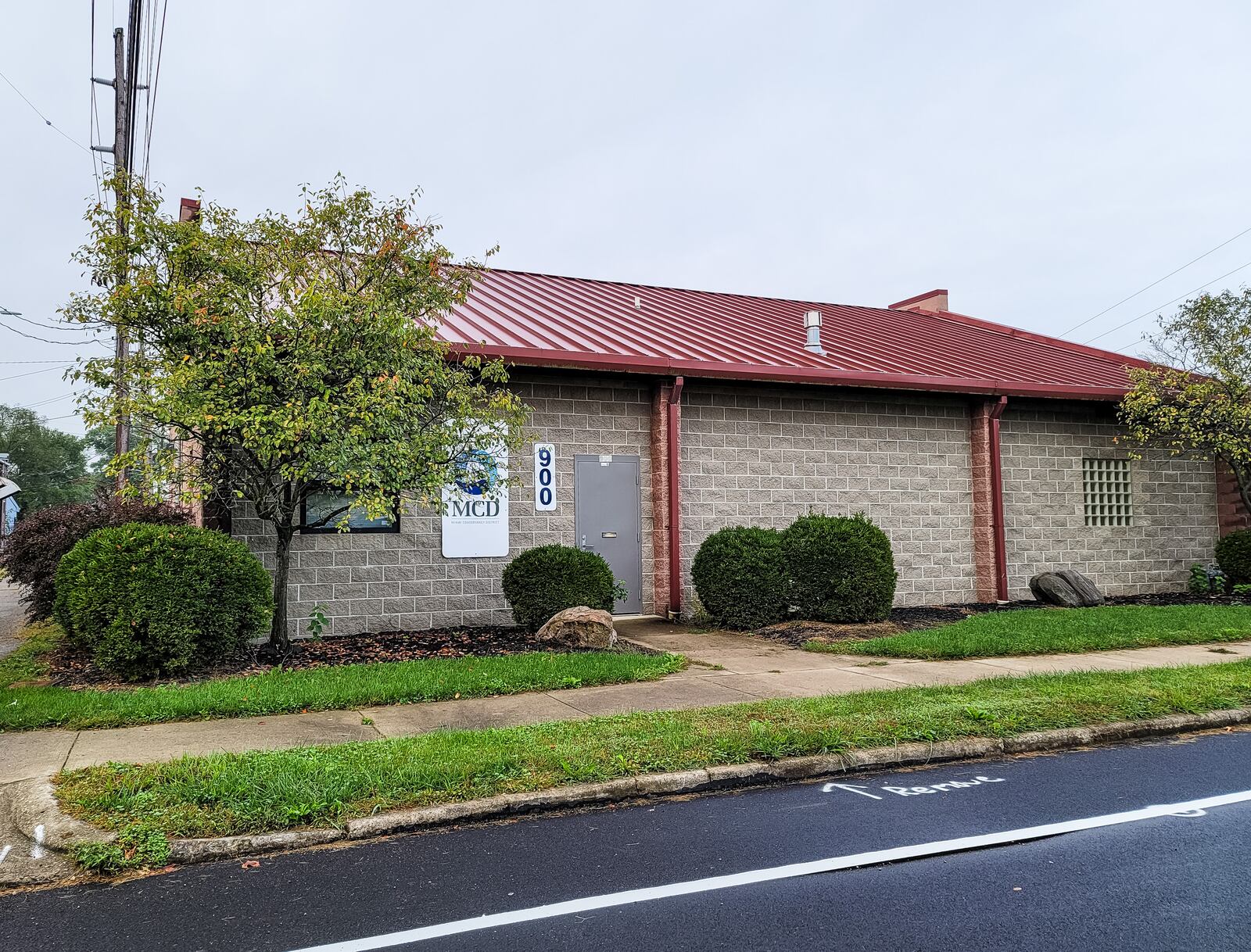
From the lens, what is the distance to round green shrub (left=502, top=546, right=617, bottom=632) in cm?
1174

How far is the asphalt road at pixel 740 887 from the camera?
12.3 feet

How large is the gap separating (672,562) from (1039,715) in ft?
23.5

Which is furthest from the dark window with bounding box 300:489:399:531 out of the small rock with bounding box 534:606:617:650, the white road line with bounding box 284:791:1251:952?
the white road line with bounding box 284:791:1251:952

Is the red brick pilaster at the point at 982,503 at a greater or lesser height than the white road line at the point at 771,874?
greater

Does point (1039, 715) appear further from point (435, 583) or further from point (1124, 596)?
point (1124, 596)

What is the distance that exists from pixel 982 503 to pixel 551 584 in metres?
8.61

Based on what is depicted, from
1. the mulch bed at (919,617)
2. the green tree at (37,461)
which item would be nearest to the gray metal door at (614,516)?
the mulch bed at (919,617)

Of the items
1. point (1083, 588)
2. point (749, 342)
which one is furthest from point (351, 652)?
point (1083, 588)

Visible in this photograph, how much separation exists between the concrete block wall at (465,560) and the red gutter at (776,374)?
0.61 meters

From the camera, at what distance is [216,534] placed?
31.9 feet

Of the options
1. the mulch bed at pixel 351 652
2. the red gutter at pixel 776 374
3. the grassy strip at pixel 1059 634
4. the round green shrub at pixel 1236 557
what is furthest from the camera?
the round green shrub at pixel 1236 557

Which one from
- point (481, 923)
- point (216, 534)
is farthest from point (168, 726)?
point (481, 923)

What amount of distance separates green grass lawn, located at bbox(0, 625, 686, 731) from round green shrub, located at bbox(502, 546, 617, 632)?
1.27 metres

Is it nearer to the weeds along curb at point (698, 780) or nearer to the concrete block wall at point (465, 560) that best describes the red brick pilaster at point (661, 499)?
the concrete block wall at point (465, 560)
